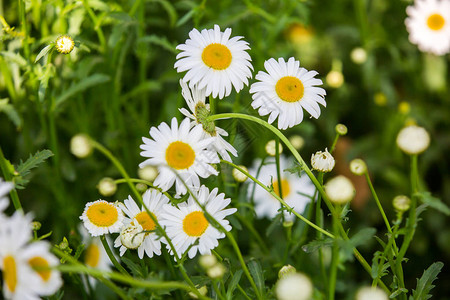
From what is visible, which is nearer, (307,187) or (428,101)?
(307,187)

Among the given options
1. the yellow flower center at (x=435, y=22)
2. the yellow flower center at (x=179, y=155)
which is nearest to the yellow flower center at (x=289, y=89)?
the yellow flower center at (x=179, y=155)

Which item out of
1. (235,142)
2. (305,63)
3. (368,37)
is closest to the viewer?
(235,142)

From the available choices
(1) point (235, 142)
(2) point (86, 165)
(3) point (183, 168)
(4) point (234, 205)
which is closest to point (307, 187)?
(4) point (234, 205)

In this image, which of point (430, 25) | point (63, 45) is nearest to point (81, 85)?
point (63, 45)

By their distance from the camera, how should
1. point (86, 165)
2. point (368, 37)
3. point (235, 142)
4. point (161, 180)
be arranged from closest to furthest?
1. point (161, 180)
2. point (235, 142)
3. point (86, 165)
4. point (368, 37)

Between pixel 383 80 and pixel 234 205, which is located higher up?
pixel 383 80

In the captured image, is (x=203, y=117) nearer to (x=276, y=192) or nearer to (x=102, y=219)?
(x=102, y=219)

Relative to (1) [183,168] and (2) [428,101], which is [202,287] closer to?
(1) [183,168]
